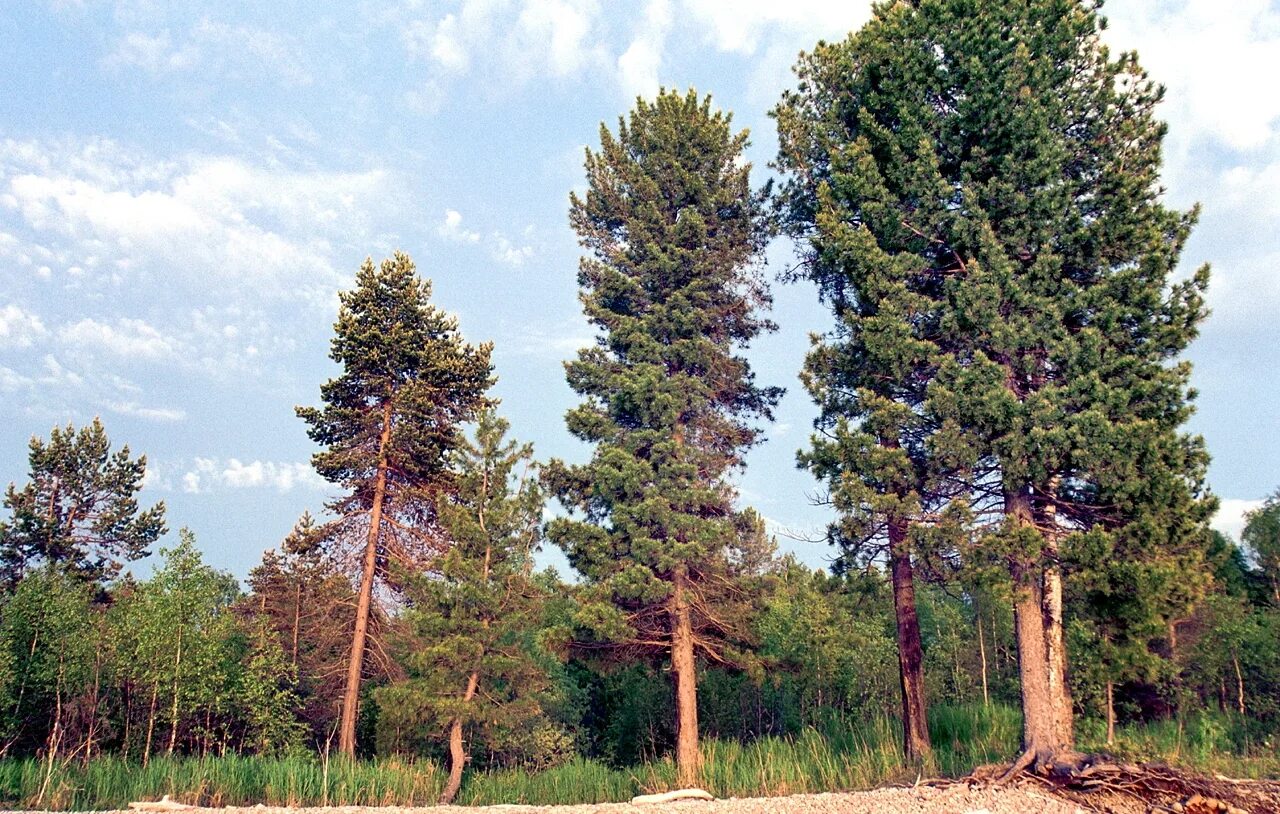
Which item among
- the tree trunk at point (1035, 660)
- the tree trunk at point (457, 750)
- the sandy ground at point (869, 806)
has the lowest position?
the tree trunk at point (457, 750)

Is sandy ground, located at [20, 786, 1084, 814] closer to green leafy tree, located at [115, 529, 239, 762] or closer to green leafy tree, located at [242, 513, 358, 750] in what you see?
green leafy tree, located at [242, 513, 358, 750]

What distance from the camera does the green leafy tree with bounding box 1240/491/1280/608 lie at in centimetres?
4006

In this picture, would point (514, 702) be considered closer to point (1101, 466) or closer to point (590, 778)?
point (590, 778)

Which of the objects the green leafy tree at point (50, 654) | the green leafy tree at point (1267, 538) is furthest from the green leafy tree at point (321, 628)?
the green leafy tree at point (1267, 538)

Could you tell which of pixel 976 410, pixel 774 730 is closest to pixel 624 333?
pixel 976 410

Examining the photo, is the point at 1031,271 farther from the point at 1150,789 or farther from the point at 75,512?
the point at 75,512

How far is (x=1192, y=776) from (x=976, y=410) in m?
5.01

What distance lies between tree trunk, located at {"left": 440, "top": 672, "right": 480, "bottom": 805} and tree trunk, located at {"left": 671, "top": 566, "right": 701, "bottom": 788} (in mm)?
5017

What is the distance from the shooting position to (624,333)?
18203mm

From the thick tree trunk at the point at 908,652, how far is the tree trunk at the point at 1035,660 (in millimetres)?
1600

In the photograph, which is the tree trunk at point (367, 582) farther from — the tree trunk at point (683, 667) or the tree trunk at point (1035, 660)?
the tree trunk at point (1035, 660)

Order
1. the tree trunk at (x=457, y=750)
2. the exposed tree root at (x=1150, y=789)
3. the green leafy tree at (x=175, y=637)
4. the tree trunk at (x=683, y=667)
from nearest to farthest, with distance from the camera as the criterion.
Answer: the exposed tree root at (x=1150, y=789), the tree trunk at (x=683, y=667), the tree trunk at (x=457, y=750), the green leafy tree at (x=175, y=637)

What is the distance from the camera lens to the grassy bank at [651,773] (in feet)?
34.6

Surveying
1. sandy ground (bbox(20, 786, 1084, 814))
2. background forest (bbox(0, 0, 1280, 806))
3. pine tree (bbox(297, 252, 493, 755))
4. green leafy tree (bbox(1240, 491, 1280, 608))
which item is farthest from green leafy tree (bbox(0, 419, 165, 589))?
green leafy tree (bbox(1240, 491, 1280, 608))
